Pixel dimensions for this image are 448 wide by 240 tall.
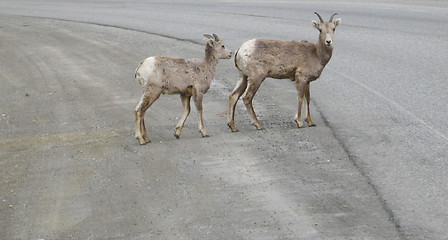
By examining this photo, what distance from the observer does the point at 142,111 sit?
11289mm

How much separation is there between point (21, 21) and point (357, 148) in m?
20.9

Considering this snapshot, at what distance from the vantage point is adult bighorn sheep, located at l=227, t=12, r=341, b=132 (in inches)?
472

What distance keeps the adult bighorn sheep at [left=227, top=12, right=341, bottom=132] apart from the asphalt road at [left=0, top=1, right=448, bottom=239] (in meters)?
0.58

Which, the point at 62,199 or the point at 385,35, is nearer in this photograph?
the point at 62,199

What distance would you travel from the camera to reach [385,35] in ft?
71.2

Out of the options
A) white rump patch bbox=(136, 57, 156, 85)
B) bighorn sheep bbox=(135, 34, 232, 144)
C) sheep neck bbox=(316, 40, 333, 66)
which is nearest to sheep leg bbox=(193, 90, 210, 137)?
bighorn sheep bbox=(135, 34, 232, 144)

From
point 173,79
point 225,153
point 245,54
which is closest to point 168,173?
point 225,153

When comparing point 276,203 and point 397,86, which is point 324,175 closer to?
point 276,203

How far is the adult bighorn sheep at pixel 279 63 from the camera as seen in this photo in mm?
11984

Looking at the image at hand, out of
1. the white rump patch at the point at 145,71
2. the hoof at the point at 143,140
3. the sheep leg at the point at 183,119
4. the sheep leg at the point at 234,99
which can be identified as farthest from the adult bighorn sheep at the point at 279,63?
the white rump patch at the point at 145,71

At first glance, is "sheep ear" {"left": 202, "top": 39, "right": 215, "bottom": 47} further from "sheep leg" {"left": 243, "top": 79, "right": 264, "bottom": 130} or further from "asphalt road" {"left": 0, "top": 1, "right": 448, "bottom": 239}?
"asphalt road" {"left": 0, "top": 1, "right": 448, "bottom": 239}

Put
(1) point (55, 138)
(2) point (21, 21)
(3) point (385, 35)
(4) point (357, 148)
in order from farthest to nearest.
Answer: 1. (2) point (21, 21)
2. (3) point (385, 35)
3. (1) point (55, 138)
4. (4) point (357, 148)

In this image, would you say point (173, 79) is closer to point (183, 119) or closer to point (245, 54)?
point (183, 119)

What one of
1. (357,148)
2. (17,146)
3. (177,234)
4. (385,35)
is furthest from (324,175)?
(385,35)
